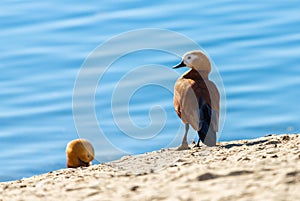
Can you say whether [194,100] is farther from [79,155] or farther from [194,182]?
[194,182]

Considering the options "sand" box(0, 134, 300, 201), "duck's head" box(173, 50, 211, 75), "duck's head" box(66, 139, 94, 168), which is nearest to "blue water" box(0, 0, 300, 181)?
"duck's head" box(66, 139, 94, 168)

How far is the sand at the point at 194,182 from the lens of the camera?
6.38m

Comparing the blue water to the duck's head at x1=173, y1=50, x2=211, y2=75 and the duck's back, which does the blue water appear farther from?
the duck's head at x1=173, y1=50, x2=211, y2=75

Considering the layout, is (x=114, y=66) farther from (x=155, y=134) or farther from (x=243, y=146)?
(x=243, y=146)

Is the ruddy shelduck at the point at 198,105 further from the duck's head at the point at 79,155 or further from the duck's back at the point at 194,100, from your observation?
the duck's head at the point at 79,155

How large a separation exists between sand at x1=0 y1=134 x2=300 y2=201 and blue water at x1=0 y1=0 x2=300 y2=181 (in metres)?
3.55

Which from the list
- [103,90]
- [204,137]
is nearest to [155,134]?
[103,90]

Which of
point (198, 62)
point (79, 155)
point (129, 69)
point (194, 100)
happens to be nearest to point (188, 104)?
point (194, 100)

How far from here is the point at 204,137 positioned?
1040 cm

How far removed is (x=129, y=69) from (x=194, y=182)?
26.4 ft

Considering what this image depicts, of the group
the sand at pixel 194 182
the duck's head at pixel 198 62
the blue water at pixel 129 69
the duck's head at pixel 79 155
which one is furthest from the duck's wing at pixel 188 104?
the sand at pixel 194 182

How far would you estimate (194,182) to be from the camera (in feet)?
22.0

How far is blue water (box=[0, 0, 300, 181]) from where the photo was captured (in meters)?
13.0

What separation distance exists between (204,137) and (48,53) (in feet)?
18.4
